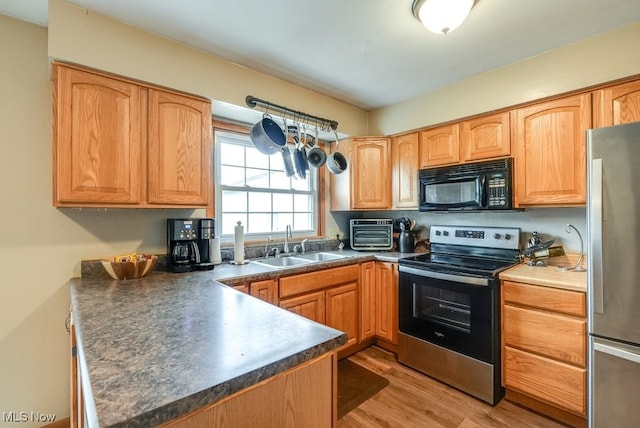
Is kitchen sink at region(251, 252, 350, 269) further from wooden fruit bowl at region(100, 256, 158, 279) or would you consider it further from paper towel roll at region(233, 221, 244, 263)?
wooden fruit bowl at region(100, 256, 158, 279)

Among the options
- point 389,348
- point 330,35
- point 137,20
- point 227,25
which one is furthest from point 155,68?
point 389,348

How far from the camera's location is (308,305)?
2.19 meters

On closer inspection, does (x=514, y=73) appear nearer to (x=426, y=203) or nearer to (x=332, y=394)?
(x=426, y=203)

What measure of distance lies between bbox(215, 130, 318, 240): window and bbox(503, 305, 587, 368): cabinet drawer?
189 centimetres

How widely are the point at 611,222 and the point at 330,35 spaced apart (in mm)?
1806

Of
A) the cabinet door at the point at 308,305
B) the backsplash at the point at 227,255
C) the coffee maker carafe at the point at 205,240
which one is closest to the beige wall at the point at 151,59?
the coffee maker carafe at the point at 205,240

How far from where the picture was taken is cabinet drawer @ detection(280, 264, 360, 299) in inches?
80.9

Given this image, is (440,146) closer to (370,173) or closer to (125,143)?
(370,173)

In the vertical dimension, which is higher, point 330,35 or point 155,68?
point 330,35

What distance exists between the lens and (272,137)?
213 centimetres

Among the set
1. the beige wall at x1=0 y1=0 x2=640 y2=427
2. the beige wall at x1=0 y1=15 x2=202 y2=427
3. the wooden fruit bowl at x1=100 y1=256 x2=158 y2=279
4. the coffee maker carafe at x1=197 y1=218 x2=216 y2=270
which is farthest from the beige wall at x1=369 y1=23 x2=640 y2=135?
the beige wall at x1=0 y1=15 x2=202 y2=427

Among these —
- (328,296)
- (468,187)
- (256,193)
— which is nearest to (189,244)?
(256,193)

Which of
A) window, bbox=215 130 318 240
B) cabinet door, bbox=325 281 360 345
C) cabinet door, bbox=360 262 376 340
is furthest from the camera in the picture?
cabinet door, bbox=360 262 376 340

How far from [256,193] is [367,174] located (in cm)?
113
